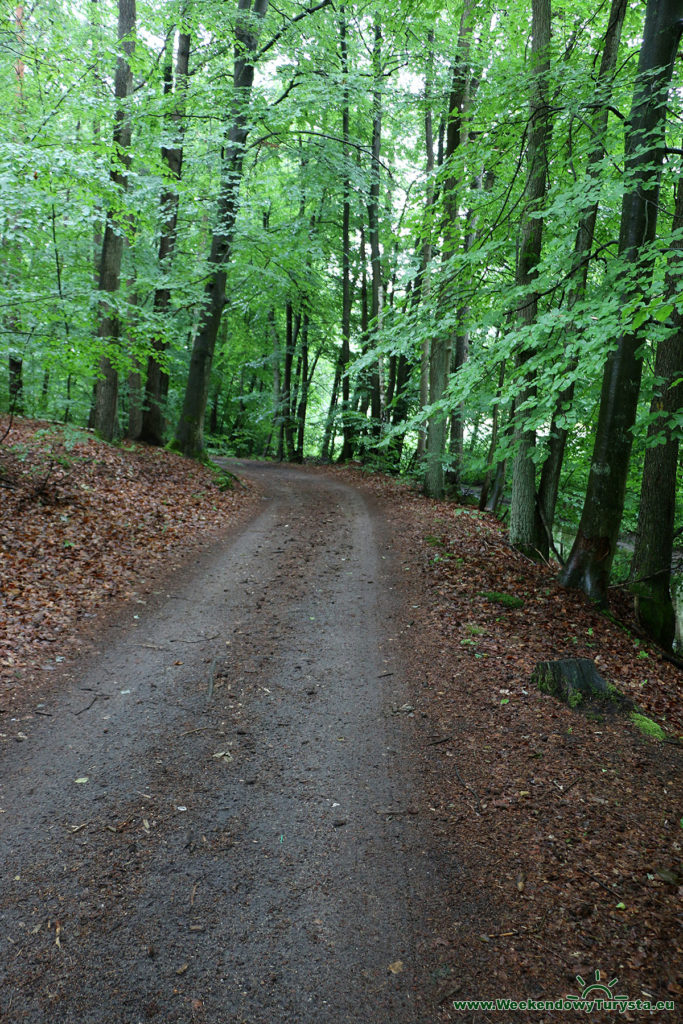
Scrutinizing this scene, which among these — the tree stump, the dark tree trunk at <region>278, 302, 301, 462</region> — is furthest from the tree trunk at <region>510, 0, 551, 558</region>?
the dark tree trunk at <region>278, 302, 301, 462</region>

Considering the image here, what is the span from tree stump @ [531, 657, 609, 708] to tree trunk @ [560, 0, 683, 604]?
2292 mm

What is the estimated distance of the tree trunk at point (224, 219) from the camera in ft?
42.5

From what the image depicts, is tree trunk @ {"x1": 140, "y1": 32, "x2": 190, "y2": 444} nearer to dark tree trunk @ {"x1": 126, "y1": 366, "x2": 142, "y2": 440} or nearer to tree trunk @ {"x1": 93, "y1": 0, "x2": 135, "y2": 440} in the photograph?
dark tree trunk @ {"x1": 126, "y1": 366, "x2": 142, "y2": 440}

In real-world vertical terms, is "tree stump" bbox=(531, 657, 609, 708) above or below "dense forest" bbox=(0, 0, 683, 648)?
below

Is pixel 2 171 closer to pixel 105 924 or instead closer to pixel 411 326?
pixel 411 326

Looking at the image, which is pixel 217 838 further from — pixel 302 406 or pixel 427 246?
pixel 302 406

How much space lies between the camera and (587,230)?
7938mm

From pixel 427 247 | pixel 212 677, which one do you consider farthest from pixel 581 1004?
pixel 427 247

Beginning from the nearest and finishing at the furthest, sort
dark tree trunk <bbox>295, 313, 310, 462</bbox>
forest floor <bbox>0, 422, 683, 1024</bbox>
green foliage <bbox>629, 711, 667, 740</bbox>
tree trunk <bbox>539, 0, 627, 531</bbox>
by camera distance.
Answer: forest floor <bbox>0, 422, 683, 1024</bbox> → green foliage <bbox>629, 711, 667, 740</bbox> → tree trunk <bbox>539, 0, 627, 531</bbox> → dark tree trunk <bbox>295, 313, 310, 462</bbox>

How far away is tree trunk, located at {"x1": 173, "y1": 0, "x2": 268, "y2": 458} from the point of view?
1296cm

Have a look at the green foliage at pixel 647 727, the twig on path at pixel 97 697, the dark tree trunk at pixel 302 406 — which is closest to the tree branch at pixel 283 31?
the dark tree trunk at pixel 302 406

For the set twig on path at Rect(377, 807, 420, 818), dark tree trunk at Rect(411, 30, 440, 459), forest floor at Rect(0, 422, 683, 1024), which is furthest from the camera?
Answer: dark tree trunk at Rect(411, 30, 440, 459)

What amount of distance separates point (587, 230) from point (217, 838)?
857 cm

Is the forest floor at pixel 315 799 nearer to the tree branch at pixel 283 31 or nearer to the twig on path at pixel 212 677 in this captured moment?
the twig on path at pixel 212 677
